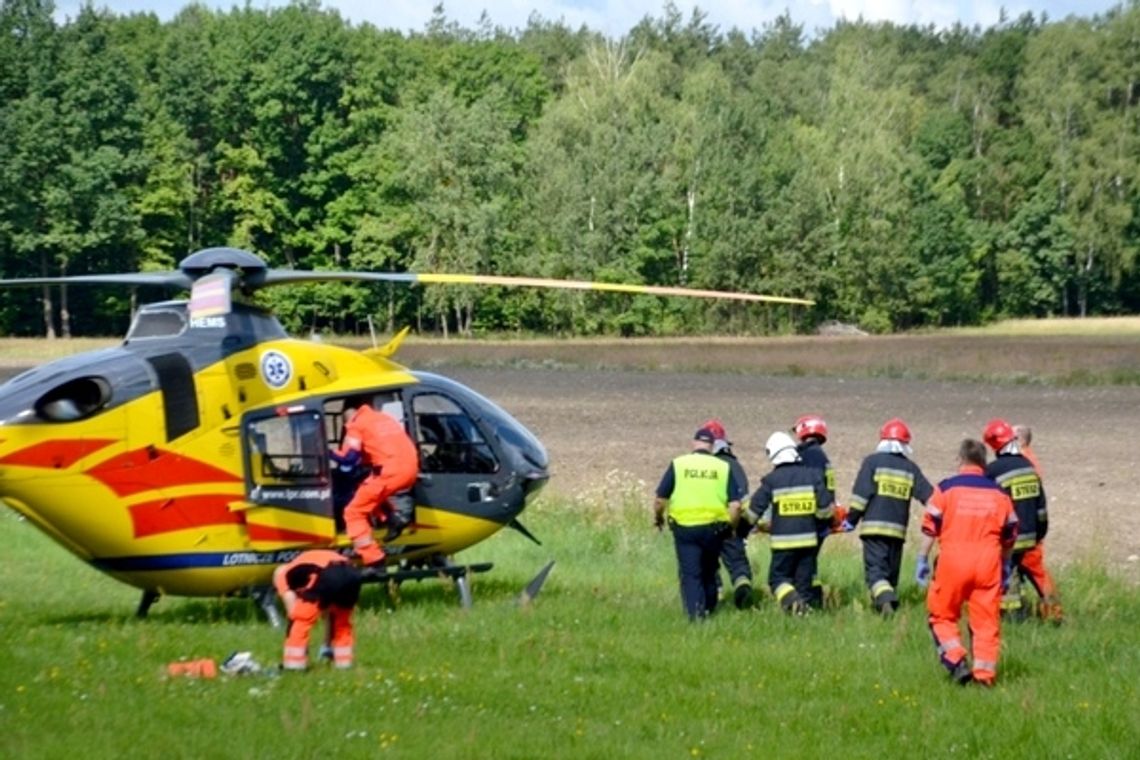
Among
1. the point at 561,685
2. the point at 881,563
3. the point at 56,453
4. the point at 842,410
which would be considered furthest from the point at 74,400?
the point at 842,410

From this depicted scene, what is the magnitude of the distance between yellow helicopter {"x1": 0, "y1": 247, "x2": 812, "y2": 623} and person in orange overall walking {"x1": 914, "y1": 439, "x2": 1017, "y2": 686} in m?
2.52

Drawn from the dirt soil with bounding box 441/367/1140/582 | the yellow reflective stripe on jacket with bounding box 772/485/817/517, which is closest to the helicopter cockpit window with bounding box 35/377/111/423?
the yellow reflective stripe on jacket with bounding box 772/485/817/517

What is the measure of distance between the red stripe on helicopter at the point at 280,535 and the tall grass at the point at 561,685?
730 millimetres

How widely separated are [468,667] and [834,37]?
126191mm

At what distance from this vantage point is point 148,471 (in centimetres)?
1495

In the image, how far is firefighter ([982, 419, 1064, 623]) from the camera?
1652 centimetres

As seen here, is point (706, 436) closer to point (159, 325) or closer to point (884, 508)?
point (884, 508)

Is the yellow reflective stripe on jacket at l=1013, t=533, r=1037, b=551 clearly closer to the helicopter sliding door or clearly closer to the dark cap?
the dark cap

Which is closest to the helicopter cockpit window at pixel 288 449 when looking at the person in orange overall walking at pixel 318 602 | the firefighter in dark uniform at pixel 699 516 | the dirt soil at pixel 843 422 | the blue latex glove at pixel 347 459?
Answer: the blue latex glove at pixel 347 459

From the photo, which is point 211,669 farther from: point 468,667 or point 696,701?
point 696,701

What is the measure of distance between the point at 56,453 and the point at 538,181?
74.2 m

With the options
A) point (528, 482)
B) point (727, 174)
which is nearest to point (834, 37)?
point (727, 174)

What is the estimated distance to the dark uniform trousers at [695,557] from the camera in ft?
53.4

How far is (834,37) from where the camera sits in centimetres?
13488
